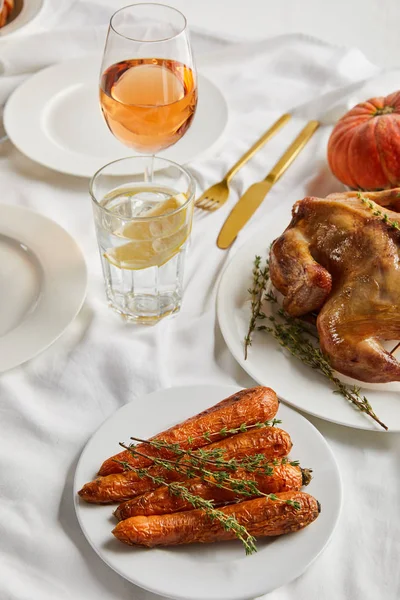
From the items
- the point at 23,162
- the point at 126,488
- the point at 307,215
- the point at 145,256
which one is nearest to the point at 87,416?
the point at 126,488

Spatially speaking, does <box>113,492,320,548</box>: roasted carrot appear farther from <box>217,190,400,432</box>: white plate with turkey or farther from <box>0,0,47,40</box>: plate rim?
<box>0,0,47,40</box>: plate rim

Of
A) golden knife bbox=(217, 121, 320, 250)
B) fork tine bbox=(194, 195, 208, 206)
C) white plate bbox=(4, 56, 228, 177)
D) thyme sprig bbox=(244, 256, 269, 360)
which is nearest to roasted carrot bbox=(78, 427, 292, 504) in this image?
thyme sprig bbox=(244, 256, 269, 360)

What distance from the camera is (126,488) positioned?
1.24m

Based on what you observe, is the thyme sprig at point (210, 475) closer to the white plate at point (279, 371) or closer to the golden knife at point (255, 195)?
the white plate at point (279, 371)

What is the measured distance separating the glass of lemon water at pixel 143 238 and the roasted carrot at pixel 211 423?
0.41m

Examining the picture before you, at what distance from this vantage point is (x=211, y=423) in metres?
1.32

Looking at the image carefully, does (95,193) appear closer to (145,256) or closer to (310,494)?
(145,256)

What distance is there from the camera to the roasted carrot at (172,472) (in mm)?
1234

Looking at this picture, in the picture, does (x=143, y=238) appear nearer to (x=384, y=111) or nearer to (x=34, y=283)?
(x=34, y=283)

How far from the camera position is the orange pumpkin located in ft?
6.32

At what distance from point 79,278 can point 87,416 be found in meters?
0.35

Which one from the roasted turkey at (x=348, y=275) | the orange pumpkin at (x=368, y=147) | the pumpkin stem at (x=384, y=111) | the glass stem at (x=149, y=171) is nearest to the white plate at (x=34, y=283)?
the glass stem at (x=149, y=171)

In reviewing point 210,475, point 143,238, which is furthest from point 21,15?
point 210,475

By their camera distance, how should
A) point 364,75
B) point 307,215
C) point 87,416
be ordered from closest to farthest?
point 87,416 < point 307,215 < point 364,75
